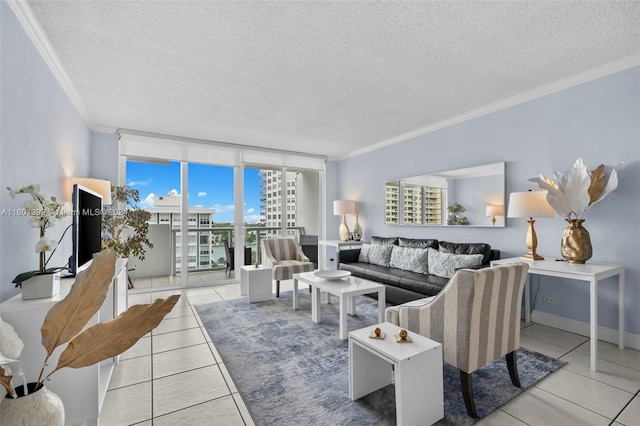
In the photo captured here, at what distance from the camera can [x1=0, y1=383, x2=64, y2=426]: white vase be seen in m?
1.04

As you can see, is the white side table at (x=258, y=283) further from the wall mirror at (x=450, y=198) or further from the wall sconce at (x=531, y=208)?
the wall sconce at (x=531, y=208)

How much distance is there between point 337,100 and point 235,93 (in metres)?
1.16

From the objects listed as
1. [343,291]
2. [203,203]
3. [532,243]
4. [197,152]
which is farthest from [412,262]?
[197,152]

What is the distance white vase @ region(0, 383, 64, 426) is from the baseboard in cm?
398

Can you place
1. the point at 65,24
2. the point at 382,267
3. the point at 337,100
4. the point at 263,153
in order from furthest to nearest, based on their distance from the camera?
the point at 263,153
the point at 382,267
the point at 337,100
the point at 65,24

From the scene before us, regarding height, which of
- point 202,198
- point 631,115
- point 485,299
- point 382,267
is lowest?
point 382,267

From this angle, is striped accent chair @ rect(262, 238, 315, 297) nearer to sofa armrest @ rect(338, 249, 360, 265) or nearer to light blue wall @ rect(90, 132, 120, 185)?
sofa armrest @ rect(338, 249, 360, 265)

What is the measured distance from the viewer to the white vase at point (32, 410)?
1042 mm

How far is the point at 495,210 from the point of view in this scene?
359cm

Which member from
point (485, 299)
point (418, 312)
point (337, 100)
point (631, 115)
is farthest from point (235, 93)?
point (631, 115)

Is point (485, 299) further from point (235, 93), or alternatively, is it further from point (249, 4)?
point (235, 93)

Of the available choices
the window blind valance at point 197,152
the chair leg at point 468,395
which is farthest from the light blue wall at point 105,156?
the chair leg at point 468,395

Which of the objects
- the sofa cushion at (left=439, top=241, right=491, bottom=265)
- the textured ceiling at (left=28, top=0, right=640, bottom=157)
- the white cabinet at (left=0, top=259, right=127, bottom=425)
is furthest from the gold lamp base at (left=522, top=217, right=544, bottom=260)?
the white cabinet at (left=0, top=259, right=127, bottom=425)

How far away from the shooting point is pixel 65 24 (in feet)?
6.85
